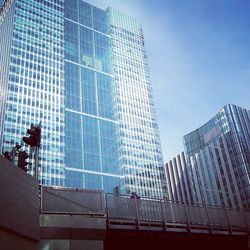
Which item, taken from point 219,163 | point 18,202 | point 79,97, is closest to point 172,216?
point 18,202

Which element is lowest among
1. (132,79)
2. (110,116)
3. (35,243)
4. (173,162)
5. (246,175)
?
(35,243)

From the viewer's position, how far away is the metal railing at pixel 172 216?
689 inches

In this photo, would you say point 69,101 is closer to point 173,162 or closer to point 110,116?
point 110,116

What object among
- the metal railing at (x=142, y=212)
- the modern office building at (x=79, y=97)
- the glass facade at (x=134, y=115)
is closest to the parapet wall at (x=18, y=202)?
the metal railing at (x=142, y=212)

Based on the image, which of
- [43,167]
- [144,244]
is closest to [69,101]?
[43,167]

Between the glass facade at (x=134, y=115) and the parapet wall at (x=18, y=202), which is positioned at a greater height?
the glass facade at (x=134, y=115)

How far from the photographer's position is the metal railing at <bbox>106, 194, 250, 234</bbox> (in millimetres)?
17503

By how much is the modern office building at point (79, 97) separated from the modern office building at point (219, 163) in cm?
1534

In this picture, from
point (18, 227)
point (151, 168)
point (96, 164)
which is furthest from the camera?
point (151, 168)

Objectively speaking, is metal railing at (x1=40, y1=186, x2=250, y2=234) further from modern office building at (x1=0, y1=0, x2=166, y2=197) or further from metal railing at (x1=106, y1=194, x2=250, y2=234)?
modern office building at (x1=0, y1=0, x2=166, y2=197)

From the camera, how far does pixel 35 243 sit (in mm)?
14273

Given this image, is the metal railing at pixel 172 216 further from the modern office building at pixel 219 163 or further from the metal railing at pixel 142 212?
the modern office building at pixel 219 163

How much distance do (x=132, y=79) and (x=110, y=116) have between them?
29545 mm

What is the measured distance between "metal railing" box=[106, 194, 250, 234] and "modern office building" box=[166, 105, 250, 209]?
346 ft
